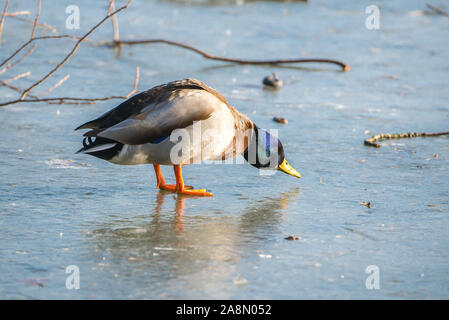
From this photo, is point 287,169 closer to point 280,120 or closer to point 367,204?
point 367,204

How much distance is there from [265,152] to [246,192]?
33cm

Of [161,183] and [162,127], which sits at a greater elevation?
[162,127]

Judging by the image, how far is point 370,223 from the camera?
148 inches

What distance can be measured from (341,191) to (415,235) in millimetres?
736

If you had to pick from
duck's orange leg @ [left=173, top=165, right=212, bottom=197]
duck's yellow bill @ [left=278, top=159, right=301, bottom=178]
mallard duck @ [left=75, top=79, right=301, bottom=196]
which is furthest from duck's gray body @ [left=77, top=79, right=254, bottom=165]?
duck's yellow bill @ [left=278, top=159, right=301, bottom=178]

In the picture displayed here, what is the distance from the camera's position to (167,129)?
3998mm

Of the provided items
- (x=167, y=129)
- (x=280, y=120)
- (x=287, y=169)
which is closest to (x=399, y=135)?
(x=280, y=120)

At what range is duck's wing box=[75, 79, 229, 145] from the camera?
3.96m

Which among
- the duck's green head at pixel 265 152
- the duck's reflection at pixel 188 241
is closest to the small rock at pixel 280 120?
the duck's green head at pixel 265 152

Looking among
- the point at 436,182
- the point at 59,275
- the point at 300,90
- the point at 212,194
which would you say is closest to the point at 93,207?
the point at 212,194

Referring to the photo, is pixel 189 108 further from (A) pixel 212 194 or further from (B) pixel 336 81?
(B) pixel 336 81
